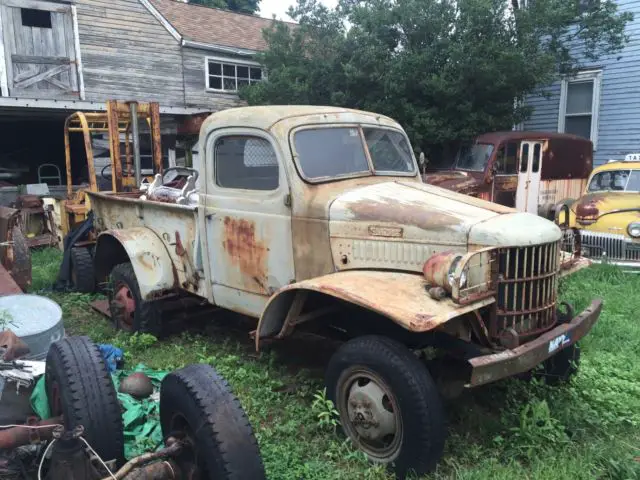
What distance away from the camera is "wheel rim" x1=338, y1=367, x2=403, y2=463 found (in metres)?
3.23

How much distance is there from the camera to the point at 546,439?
3.47m

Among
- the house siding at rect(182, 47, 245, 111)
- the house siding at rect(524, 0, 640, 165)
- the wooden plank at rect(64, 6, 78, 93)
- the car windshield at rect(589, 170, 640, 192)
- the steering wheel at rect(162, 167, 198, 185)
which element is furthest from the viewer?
the house siding at rect(182, 47, 245, 111)

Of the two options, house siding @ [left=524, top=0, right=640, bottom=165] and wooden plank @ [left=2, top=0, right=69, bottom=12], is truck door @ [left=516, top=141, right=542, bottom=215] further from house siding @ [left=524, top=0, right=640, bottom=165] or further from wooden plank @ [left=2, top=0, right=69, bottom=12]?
wooden plank @ [left=2, top=0, right=69, bottom=12]

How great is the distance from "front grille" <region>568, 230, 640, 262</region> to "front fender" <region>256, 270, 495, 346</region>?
4.65 meters

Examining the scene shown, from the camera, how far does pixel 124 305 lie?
18.3ft

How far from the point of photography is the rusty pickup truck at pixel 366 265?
3139 mm

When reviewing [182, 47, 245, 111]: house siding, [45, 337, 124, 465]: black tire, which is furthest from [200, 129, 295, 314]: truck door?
[182, 47, 245, 111]: house siding

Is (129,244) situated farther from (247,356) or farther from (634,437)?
(634,437)

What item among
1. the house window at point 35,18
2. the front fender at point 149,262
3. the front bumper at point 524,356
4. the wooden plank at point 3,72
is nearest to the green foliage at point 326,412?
the front bumper at point 524,356

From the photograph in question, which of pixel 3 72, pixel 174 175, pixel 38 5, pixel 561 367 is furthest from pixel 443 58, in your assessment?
pixel 3 72

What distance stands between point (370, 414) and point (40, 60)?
499 inches

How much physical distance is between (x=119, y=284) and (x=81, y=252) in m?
1.68

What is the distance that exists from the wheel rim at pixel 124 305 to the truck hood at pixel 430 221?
2.64 metres

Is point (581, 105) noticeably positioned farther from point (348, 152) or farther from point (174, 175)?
point (348, 152)
